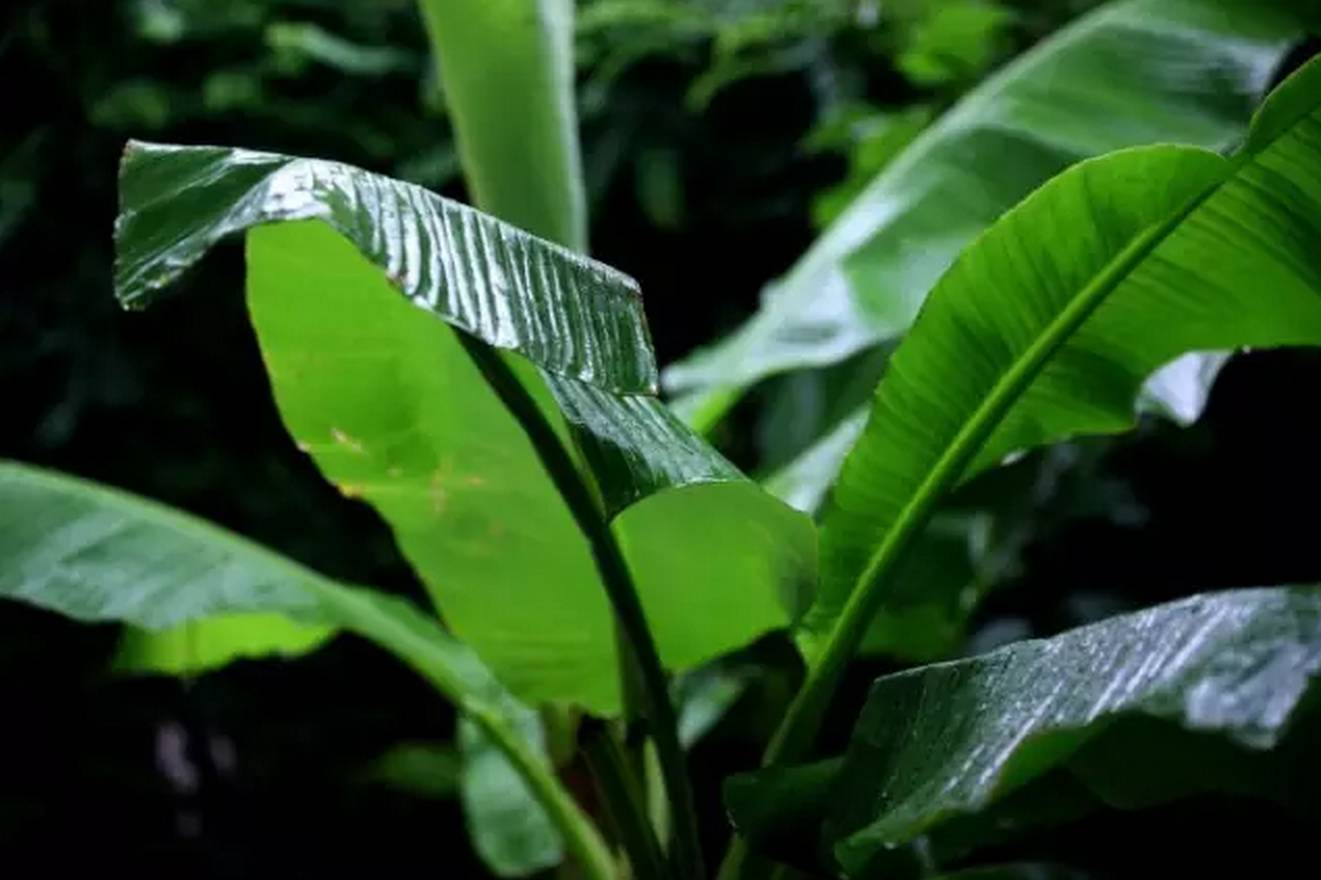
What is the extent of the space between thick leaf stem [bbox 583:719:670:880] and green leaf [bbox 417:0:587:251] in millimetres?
275

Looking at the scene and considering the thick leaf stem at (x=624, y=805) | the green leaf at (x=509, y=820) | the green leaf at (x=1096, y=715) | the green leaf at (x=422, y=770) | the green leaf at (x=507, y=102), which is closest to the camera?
the green leaf at (x=1096, y=715)

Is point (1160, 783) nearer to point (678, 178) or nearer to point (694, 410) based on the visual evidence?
point (694, 410)

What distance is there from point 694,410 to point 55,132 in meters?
0.94

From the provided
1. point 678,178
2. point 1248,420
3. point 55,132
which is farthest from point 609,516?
point 55,132

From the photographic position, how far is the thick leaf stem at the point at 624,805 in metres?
0.64

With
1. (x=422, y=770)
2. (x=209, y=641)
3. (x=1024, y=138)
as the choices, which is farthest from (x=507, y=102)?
(x=422, y=770)

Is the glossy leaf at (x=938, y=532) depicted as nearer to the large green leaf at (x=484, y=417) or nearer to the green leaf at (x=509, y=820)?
the large green leaf at (x=484, y=417)

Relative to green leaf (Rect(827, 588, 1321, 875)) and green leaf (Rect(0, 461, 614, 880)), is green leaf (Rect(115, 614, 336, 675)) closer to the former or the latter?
green leaf (Rect(0, 461, 614, 880))

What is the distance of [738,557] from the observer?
0.61 meters

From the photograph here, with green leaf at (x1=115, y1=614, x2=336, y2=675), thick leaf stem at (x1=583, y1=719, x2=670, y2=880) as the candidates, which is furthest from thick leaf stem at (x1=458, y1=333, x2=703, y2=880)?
green leaf at (x1=115, y1=614, x2=336, y2=675)

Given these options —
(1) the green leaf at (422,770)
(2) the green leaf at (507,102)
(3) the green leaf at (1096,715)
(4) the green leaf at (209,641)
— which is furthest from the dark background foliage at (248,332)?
(3) the green leaf at (1096,715)

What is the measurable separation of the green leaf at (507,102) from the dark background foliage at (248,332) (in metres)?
0.57

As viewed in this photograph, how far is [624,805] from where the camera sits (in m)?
0.64

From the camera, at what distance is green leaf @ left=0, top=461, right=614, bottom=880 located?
0.67 m
